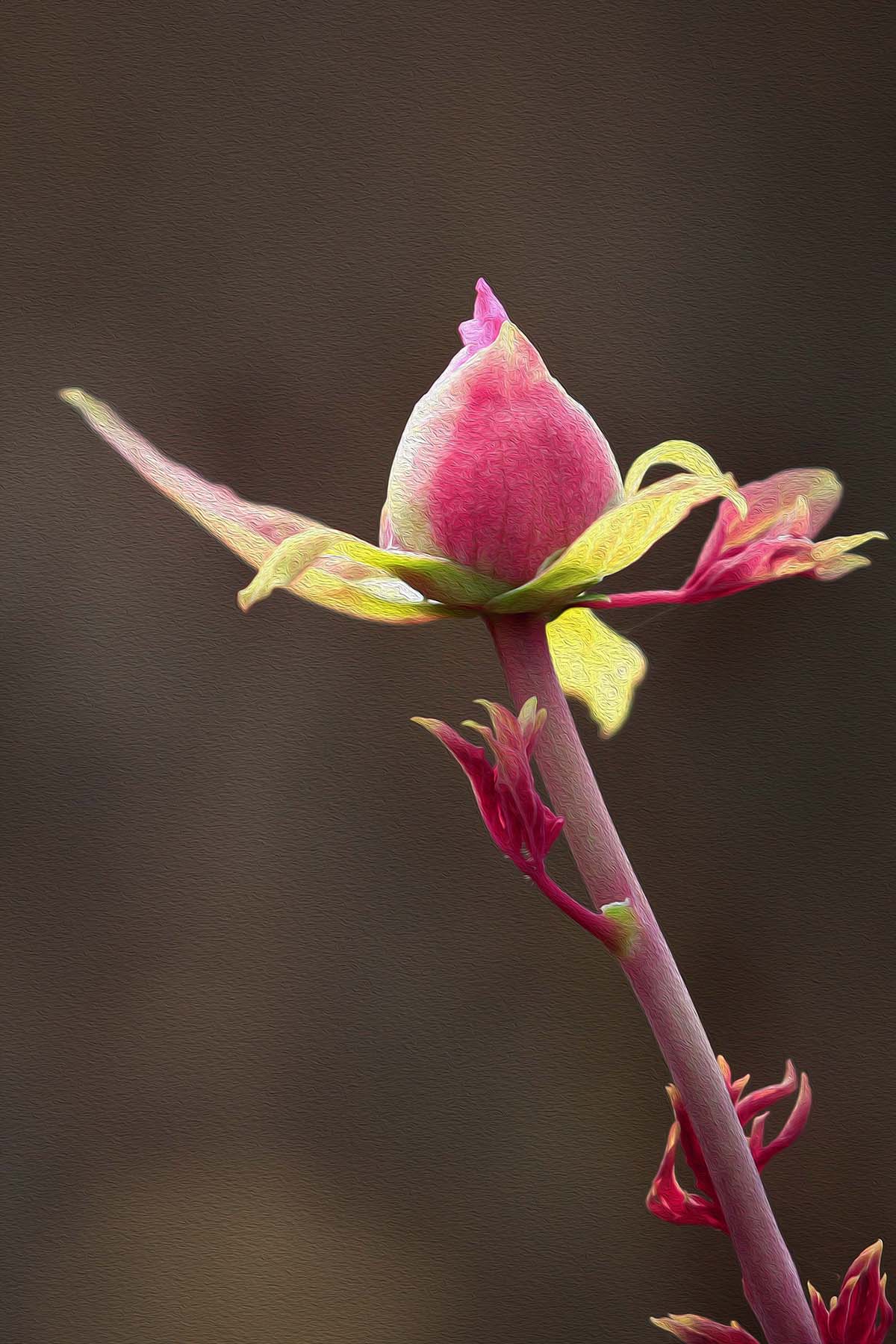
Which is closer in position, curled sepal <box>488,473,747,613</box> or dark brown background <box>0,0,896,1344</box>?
curled sepal <box>488,473,747,613</box>

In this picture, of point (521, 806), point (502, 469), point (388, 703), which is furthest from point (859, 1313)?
point (388, 703)

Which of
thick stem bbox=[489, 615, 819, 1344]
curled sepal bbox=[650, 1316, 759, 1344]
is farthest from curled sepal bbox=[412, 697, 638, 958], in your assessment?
curled sepal bbox=[650, 1316, 759, 1344]

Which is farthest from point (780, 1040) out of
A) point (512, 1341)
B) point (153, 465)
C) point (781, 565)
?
point (153, 465)

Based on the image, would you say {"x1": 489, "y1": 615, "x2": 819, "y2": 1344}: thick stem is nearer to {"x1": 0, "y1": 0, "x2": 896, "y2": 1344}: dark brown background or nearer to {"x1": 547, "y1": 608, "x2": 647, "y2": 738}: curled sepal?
{"x1": 547, "y1": 608, "x2": 647, "y2": 738}: curled sepal

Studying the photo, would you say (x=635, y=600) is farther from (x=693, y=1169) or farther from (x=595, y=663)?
(x=693, y=1169)

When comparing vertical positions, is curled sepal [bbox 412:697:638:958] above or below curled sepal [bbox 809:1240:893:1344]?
above

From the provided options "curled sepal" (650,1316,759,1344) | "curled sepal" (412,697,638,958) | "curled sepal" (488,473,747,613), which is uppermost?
"curled sepal" (488,473,747,613)
